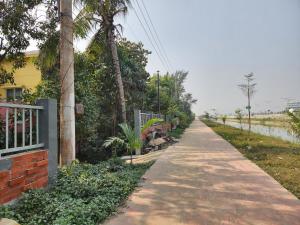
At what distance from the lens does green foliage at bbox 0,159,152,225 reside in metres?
3.64

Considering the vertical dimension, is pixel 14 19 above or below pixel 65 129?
above

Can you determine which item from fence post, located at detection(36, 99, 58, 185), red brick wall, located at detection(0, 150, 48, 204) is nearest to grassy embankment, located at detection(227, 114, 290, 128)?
fence post, located at detection(36, 99, 58, 185)

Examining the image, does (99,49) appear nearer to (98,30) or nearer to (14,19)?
(98,30)

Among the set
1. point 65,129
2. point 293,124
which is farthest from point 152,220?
point 293,124

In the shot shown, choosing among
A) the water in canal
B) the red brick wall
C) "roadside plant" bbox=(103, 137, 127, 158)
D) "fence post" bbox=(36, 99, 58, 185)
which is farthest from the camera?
the water in canal

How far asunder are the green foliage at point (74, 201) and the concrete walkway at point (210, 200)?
0.80 feet

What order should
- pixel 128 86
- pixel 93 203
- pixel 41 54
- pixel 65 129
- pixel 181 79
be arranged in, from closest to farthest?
1. pixel 93 203
2. pixel 65 129
3. pixel 41 54
4. pixel 128 86
5. pixel 181 79

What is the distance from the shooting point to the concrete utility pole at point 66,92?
690 centimetres

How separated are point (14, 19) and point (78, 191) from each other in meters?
4.92

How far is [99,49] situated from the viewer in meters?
13.9

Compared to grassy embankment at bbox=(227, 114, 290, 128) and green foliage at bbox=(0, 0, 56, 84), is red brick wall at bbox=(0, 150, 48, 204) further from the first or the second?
grassy embankment at bbox=(227, 114, 290, 128)

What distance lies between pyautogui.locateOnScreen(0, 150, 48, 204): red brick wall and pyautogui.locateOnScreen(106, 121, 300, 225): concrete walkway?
1.42 metres

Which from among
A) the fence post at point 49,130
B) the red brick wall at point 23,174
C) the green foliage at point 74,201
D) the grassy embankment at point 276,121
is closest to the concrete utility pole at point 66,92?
the green foliage at point 74,201

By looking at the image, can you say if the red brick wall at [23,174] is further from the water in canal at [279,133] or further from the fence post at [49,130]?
the water in canal at [279,133]
